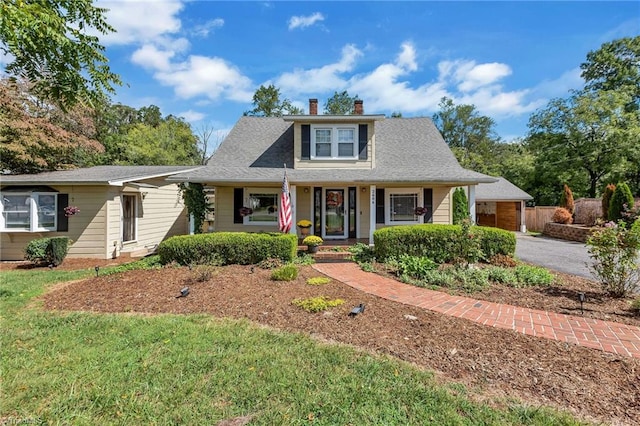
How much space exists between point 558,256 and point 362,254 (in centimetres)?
752

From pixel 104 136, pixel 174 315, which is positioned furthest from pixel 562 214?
pixel 104 136

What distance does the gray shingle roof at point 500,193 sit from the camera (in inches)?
771

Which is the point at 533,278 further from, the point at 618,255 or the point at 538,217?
the point at 538,217

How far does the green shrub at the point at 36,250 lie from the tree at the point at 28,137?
27.6ft

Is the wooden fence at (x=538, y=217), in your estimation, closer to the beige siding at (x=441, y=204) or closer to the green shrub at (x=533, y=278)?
the beige siding at (x=441, y=204)

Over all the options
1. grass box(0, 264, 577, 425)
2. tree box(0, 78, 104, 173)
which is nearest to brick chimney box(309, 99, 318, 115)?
grass box(0, 264, 577, 425)

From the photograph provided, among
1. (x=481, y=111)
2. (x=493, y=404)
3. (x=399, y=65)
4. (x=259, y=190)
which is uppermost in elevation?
(x=481, y=111)

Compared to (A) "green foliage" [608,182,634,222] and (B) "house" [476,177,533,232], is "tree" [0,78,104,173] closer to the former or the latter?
(B) "house" [476,177,533,232]

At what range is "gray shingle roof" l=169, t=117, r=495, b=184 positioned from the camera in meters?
11.0

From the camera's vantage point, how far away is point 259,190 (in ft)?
41.5

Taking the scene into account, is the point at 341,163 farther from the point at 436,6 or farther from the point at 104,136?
the point at 104,136

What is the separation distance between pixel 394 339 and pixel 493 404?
144cm

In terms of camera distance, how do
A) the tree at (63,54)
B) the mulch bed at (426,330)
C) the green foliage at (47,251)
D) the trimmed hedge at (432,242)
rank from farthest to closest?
the green foliage at (47,251), the trimmed hedge at (432,242), the tree at (63,54), the mulch bed at (426,330)

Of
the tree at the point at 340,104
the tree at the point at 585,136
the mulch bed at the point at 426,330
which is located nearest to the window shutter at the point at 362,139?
the mulch bed at the point at 426,330
